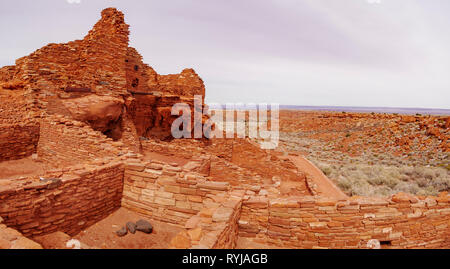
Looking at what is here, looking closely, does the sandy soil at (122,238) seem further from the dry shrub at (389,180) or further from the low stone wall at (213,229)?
the dry shrub at (389,180)

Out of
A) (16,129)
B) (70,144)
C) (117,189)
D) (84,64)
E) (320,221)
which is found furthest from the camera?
(84,64)

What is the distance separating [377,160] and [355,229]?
1805cm

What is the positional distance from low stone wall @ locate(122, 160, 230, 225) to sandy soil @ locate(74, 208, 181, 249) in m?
0.23

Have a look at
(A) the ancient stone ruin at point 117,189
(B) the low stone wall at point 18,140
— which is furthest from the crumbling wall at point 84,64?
(B) the low stone wall at point 18,140

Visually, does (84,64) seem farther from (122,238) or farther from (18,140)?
(122,238)

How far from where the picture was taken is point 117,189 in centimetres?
550

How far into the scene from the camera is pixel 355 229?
15.0 feet

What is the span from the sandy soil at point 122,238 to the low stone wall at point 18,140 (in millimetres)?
5687

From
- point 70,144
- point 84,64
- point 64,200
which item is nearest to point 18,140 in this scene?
point 70,144

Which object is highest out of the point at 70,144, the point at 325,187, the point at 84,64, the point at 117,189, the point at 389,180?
the point at 84,64

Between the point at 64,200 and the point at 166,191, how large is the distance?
1941 mm

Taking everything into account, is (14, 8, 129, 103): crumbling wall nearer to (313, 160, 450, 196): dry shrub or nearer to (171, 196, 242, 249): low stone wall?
(171, 196, 242, 249): low stone wall
